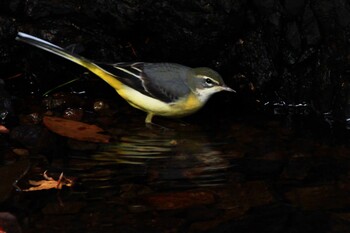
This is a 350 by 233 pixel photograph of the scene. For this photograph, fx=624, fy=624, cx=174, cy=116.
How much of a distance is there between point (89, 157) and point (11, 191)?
930 mm

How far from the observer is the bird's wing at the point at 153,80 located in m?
6.80

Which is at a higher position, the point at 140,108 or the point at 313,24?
the point at 313,24

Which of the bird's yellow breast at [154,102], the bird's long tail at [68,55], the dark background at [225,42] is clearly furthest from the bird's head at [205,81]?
the bird's long tail at [68,55]

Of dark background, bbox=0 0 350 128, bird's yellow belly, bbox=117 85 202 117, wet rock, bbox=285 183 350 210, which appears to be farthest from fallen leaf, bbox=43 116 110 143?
wet rock, bbox=285 183 350 210

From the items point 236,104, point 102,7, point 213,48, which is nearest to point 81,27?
point 102,7

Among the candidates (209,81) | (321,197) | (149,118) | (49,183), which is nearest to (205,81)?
(209,81)

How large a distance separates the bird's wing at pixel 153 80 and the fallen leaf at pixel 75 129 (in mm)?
675

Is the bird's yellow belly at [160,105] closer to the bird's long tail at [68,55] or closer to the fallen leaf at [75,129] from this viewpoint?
the bird's long tail at [68,55]

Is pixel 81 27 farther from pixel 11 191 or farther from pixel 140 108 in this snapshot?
pixel 11 191

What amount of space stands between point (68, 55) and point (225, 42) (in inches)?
69.3

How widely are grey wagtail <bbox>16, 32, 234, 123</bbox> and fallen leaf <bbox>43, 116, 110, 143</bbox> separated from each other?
0.63 metres

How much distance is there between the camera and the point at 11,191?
5.16m

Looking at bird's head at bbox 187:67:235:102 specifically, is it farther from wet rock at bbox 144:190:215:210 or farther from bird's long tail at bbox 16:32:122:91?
wet rock at bbox 144:190:215:210

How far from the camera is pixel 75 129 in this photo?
6.39 metres
